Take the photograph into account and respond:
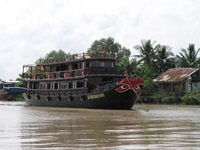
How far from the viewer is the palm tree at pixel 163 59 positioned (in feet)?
171

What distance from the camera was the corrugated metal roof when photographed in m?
46.1

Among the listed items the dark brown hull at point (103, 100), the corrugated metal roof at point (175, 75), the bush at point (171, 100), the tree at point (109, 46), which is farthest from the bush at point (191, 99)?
the tree at point (109, 46)

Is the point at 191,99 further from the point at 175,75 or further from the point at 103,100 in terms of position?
the point at 103,100

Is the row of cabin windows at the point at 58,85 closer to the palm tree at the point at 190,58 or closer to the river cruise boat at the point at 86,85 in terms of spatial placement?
the river cruise boat at the point at 86,85

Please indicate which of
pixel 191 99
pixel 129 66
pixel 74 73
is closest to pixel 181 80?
pixel 191 99

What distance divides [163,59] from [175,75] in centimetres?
572

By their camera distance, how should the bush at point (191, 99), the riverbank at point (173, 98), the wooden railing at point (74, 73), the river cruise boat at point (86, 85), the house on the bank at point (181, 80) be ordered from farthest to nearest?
the house on the bank at point (181, 80) → the riverbank at point (173, 98) → the bush at point (191, 99) → the wooden railing at point (74, 73) → the river cruise boat at point (86, 85)

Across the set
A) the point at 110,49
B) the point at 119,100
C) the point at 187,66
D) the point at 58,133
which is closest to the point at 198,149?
the point at 58,133

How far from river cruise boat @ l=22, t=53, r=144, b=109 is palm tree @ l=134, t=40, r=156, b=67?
16568mm

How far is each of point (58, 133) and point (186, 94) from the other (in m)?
31.6

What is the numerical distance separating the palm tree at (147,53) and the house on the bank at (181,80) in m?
3.93

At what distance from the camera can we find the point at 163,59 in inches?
2094

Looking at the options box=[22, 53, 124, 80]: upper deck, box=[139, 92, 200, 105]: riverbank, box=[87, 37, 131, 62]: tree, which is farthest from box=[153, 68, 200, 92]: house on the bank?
box=[87, 37, 131, 62]: tree

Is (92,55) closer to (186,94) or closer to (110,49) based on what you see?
(186,94)
